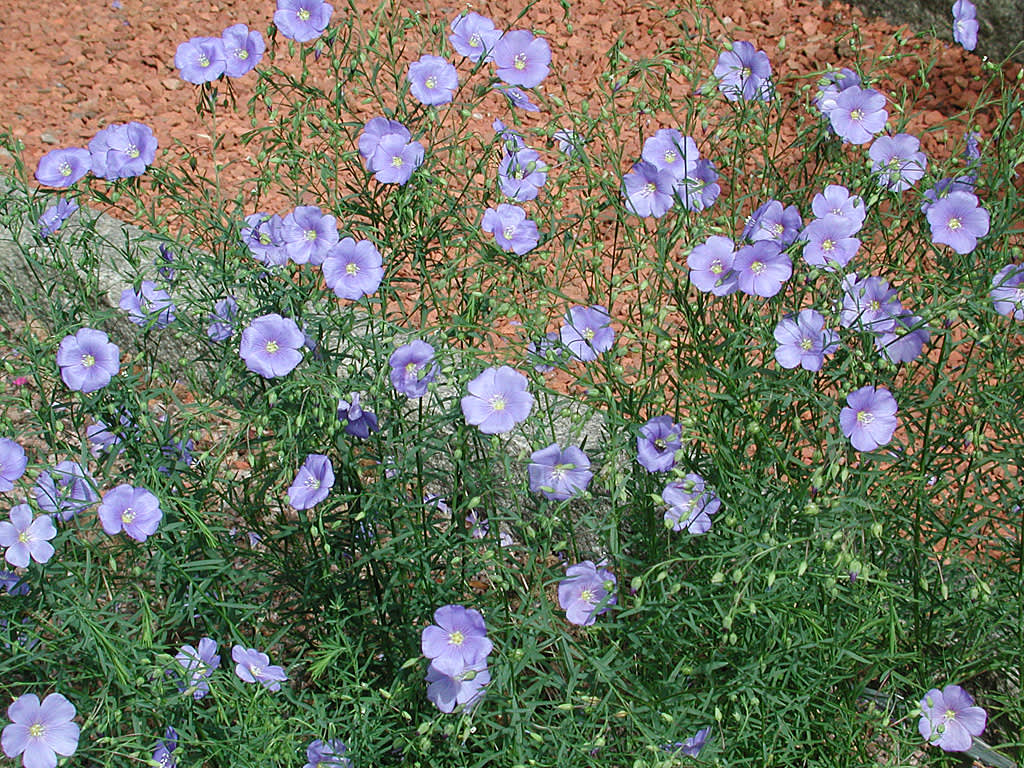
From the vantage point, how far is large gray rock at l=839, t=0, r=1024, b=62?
460 cm

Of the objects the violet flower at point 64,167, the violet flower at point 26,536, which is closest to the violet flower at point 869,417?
the violet flower at point 26,536

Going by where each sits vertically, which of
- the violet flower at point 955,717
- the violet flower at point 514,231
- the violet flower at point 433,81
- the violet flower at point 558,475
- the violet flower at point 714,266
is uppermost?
the violet flower at point 433,81

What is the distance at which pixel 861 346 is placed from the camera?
6.68 ft

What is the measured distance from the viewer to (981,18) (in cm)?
468

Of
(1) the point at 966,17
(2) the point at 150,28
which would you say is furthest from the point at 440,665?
(2) the point at 150,28

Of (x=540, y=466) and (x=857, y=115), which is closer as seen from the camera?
(x=540, y=466)

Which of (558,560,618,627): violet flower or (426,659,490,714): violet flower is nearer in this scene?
(426,659,490,714): violet flower

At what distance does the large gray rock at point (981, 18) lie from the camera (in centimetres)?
460

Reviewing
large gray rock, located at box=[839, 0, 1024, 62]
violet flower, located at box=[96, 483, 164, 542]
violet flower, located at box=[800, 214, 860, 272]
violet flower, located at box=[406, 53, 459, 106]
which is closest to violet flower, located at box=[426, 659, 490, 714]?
violet flower, located at box=[96, 483, 164, 542]

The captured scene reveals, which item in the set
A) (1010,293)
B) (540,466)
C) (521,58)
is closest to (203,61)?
(521,58)

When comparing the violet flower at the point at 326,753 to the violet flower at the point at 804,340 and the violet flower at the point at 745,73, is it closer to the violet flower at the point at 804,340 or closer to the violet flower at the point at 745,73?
the violet flower at the point at 804,340

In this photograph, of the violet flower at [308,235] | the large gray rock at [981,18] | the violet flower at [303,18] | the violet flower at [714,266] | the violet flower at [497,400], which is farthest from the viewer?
the large gray rock at [981,18]

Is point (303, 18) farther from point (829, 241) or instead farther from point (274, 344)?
point (829, 241)

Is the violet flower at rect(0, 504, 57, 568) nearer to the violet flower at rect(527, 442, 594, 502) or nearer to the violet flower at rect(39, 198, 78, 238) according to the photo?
the violet flower at rect(39, 198, 78, 238)
